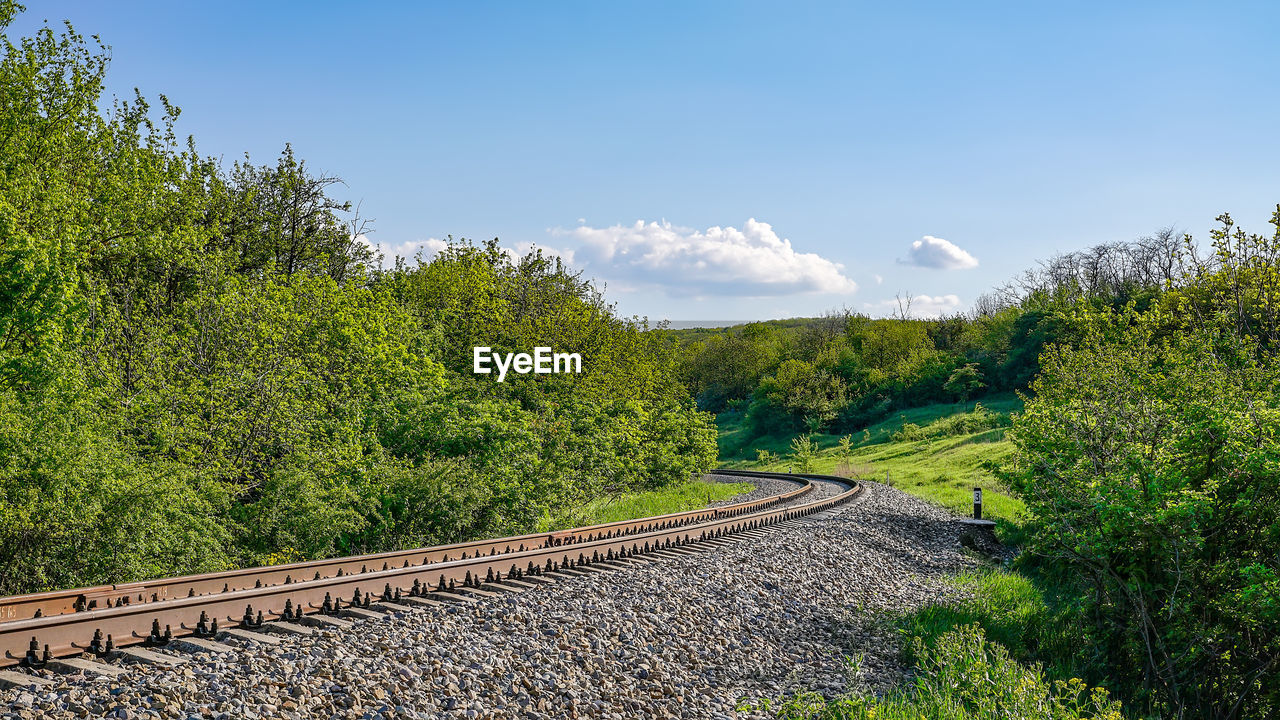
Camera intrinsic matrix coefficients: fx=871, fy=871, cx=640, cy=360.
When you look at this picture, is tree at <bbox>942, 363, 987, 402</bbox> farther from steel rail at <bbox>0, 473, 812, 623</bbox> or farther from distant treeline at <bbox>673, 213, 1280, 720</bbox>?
steel rail at <bbox>0, 473, 812, 623</bbox>

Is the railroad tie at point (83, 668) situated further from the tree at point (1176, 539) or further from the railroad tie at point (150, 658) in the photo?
the tree at point (1176, 539)

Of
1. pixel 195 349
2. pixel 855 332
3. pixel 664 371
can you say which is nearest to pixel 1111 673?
pixel 195 349

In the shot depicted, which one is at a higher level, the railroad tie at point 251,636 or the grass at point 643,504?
the railroad tie at point 251,636

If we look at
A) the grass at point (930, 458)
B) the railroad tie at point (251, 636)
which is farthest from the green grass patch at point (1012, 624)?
the railroad tie at point (251, 636)

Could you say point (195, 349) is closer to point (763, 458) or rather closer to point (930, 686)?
point (930, 686)

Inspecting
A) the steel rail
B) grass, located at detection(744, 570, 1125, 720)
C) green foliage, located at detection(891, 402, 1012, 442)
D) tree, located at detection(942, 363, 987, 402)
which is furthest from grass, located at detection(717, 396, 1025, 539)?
the steel rail

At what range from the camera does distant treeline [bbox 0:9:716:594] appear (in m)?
11.5

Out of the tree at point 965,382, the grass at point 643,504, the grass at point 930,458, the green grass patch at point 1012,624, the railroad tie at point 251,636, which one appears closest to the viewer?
the railroad tie at point 251,636

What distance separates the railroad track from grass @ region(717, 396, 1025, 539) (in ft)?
30.6

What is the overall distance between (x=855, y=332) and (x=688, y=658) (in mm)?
102151

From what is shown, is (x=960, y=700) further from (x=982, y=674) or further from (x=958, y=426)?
(x=958, y=426)

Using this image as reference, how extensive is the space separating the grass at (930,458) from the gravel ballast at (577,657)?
7.77 metres

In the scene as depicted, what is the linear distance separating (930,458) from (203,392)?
4271cm

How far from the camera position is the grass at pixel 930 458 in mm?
27766
